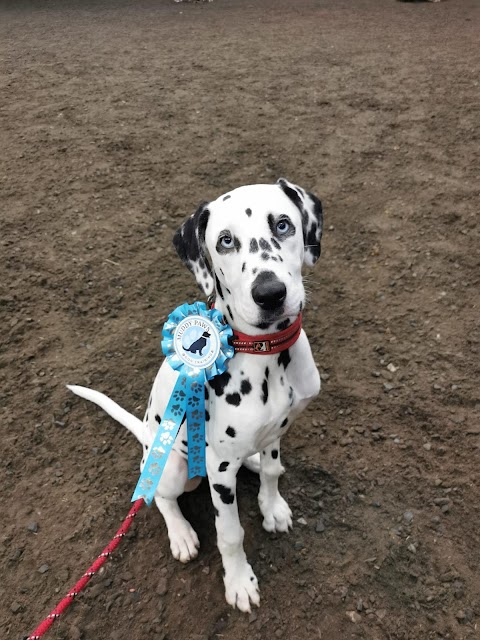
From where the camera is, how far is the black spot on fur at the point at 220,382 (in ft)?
7.55

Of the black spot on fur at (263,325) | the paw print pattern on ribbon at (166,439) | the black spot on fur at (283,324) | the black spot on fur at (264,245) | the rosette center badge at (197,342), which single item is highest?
the black spot on fur at (264,245)

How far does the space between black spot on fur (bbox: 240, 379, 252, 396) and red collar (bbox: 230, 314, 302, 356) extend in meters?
0.14

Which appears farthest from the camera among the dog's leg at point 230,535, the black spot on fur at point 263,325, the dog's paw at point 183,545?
the dog's paw at point 183,545

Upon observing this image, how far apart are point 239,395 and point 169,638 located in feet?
4.43

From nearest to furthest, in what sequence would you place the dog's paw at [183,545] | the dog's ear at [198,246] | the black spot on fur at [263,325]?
the black spot on fur at [263,325] < the dog's ear at [198,246] < the dog's paw at [183,545]

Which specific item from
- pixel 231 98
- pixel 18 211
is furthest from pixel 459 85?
pixel 18 211

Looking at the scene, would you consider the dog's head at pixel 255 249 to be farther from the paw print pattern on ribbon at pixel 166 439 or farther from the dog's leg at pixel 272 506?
the dog's leg at pixel 272 506

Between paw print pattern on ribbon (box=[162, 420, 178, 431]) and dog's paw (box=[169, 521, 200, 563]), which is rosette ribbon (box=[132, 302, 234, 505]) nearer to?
paw print pattern on ribbon (box=[162, 420, 178, 431])

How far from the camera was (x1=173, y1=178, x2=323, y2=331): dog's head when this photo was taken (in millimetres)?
2008

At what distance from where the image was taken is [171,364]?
7.63 ft

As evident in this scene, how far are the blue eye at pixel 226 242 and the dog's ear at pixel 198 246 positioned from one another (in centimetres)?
18

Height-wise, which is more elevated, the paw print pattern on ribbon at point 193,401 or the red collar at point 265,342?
the red collar at point 265,342

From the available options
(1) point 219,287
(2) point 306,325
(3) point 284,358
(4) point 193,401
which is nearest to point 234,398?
(4) point 193,401

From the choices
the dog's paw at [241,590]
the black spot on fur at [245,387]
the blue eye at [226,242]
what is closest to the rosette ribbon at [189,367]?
the black spot on fur at [245,387]
